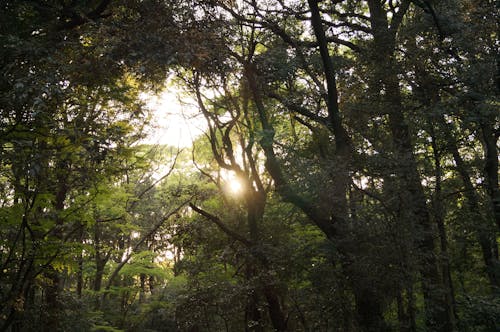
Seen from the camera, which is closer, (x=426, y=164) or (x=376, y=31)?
(x=426, y=164)

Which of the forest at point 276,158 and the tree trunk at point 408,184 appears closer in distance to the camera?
the forest at point 276,158

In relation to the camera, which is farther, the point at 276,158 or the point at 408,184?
the point at 276,158

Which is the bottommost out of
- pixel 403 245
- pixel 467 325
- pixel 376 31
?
pixel 467 325

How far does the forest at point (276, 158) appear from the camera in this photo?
19.1 ft

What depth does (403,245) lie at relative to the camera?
640 centimetres

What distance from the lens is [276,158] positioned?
32.8 feet

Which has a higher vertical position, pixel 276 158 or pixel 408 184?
pixel 276 158

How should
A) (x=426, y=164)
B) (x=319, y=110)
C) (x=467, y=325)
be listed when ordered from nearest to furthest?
(x=467, y=325) → (x=426, y=164) → (x=319, y=110)

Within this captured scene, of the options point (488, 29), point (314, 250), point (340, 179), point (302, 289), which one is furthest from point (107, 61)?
point (488, 29)

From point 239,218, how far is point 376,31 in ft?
20.3

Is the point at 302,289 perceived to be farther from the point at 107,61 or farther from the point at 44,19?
the point at 44,19

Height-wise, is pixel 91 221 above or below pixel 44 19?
below

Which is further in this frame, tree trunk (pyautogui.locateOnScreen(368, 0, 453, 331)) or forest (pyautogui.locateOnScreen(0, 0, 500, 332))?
tree trunk (pyautogui.locateOnScreen(368, 0, 453, 331))

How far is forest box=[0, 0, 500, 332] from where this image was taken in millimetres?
5820
